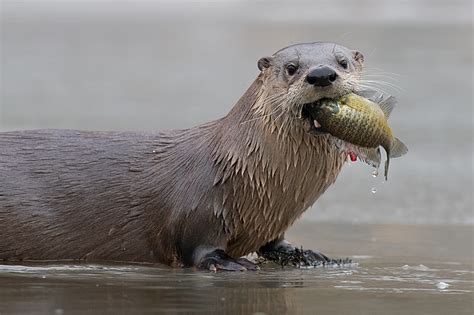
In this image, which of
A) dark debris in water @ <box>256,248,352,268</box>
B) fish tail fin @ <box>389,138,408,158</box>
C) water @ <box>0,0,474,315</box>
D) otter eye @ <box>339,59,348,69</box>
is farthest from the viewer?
dark debris in water @ <box>256,248,352,268</box>

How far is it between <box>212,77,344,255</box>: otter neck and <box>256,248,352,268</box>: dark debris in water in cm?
18

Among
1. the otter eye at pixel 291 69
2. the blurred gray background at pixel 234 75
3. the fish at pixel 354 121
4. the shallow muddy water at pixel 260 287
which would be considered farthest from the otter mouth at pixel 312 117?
the blurred gray background at pixel 234 75

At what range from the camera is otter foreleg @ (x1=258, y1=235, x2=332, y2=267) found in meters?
5.02

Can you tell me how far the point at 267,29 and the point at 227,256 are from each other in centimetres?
1293

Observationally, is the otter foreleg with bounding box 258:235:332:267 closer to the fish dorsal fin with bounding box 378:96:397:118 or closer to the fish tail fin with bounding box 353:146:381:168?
the fish tail fin with bounding box 353:146:381:168

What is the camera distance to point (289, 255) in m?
5.09

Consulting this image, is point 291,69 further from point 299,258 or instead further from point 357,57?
point 299,258

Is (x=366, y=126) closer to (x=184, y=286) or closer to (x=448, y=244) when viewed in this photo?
(x=184, y=286)

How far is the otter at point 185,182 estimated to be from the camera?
15.8ft

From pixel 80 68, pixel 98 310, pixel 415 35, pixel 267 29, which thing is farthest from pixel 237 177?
pixel 267 29

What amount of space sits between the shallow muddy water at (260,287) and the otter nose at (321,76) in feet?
2.29

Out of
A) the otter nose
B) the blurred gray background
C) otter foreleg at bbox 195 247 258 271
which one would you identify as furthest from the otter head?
the blurred gray background

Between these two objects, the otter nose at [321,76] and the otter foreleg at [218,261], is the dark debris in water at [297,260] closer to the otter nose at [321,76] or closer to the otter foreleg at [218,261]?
the otter foreleg at [218,261]

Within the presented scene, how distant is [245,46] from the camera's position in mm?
14719
